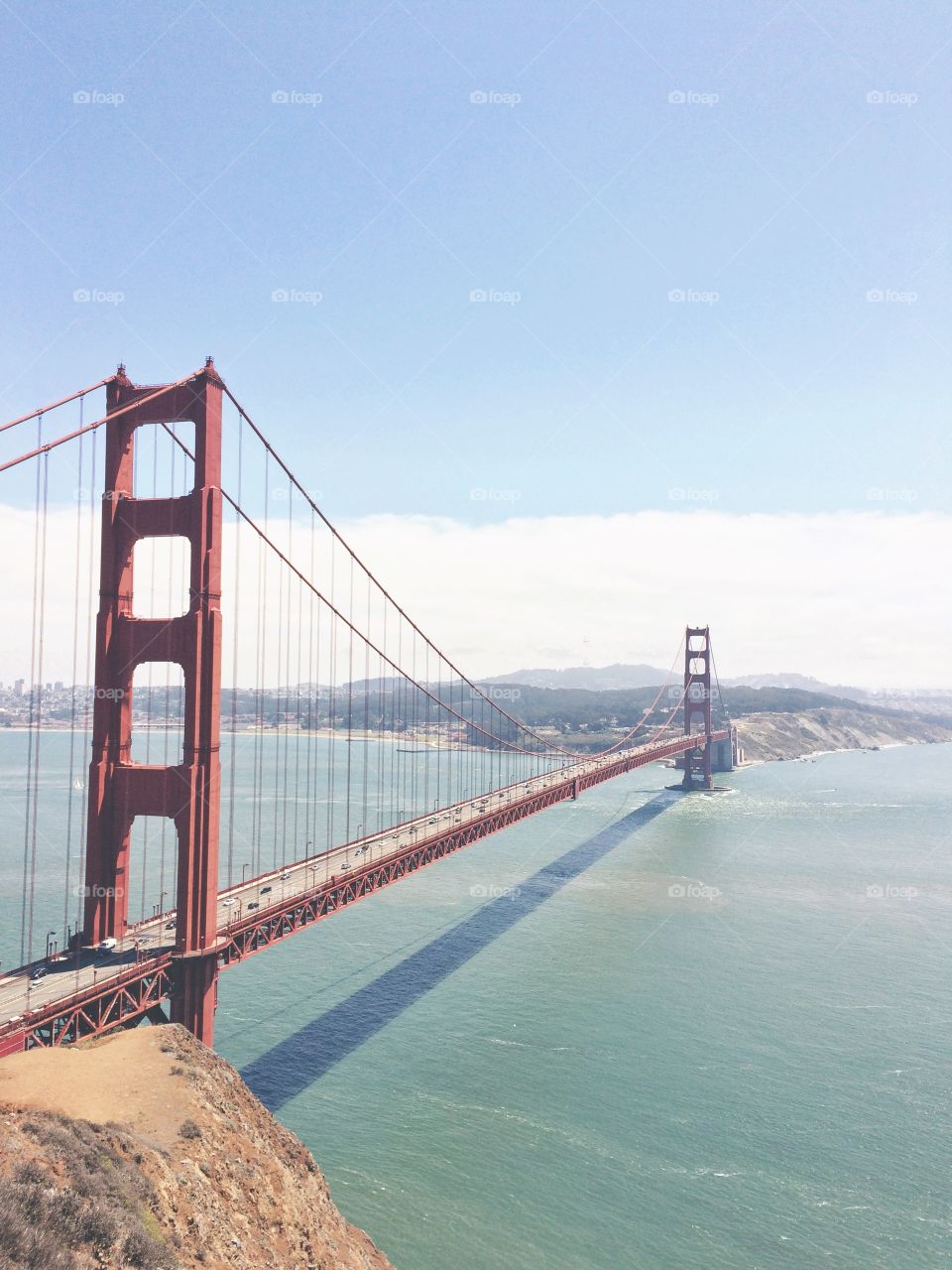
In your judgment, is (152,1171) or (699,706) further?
(699,706)

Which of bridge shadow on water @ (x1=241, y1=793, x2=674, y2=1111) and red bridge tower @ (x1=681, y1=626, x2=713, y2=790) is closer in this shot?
bridge shadow on water @ (x1=241, y1=793, x2=674, y2=1111)

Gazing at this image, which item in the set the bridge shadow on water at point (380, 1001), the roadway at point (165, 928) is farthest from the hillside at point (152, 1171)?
the bridge shadow on water at point (380, 1001)

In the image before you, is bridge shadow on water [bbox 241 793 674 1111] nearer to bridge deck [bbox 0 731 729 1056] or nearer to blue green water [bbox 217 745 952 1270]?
blue green water [bbox 217 745 952 1270]

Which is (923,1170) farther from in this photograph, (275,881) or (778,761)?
(778,761)

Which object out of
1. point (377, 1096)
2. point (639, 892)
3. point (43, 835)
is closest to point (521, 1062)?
point (377, 1096)

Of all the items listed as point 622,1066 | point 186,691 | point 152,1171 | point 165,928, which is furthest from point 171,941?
point 622,1066

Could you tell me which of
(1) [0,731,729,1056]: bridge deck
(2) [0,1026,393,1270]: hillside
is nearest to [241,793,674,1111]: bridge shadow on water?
(1) [0,731,729,1056]: bridge deck

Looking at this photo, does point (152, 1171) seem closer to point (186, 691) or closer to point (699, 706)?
point (186, 691)
